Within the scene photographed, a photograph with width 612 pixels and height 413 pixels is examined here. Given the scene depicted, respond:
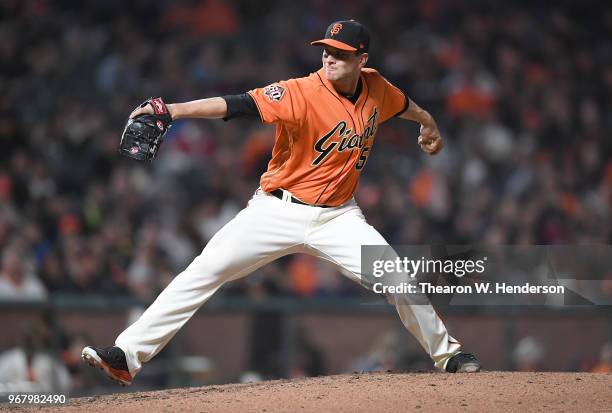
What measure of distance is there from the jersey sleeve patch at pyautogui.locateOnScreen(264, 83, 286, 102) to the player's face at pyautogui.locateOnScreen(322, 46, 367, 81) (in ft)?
0.96

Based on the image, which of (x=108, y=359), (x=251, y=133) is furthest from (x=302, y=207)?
(x=251, y=133)

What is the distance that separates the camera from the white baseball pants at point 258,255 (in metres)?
5.06

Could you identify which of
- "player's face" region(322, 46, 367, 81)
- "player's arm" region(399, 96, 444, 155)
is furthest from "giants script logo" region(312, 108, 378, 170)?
"player's arm" region(399, 96, 444, 155)

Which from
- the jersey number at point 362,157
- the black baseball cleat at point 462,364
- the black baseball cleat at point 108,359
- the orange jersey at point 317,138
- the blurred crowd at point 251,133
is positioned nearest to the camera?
the black baseball cleat at point 108,359

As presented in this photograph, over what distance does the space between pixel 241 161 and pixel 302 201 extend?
5.35 metres

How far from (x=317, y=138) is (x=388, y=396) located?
1.35 metres

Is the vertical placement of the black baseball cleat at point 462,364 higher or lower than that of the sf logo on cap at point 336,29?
lower

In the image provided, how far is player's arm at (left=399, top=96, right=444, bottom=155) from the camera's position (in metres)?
5.74

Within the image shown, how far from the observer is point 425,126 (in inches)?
230

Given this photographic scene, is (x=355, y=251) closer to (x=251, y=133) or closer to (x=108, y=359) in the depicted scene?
(x=108, y=359)

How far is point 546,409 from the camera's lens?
4.80 meters

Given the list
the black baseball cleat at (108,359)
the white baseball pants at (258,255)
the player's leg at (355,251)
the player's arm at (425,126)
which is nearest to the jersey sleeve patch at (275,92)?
the white baseball pants at (258,255)

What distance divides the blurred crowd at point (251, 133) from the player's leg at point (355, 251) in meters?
3.60

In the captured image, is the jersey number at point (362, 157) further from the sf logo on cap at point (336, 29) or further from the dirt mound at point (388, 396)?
the dirt mound at point (388, 396)
